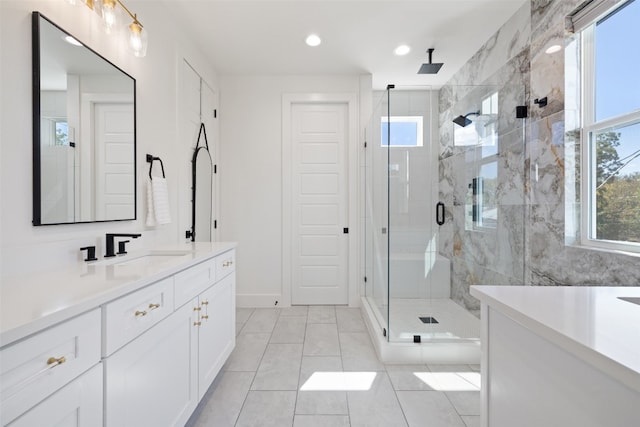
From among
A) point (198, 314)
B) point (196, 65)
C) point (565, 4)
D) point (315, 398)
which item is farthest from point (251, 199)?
point (565, 4)

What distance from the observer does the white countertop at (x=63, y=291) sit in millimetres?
661

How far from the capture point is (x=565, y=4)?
1851mm

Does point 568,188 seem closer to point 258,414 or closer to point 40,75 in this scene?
point 258,414

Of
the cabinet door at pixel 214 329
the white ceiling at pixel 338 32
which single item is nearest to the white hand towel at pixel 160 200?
the cabinet door at pixel 214 329

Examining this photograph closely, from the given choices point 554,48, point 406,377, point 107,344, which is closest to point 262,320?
point 406,377

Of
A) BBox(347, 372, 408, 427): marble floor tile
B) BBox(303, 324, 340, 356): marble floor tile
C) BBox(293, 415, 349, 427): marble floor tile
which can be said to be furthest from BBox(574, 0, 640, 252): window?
BBox(303, 324, 340, 356): marble floor tile

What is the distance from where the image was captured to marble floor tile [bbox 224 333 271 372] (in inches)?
85.5

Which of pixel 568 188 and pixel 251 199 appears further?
pixel 251 199

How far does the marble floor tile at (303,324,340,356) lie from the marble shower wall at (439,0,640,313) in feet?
4.81

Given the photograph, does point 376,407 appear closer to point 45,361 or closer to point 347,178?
point 45,361

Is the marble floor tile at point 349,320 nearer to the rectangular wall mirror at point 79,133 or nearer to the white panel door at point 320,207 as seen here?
the white panel door at point 320,207

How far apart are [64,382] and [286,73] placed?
3.44 m

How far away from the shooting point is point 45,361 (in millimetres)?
702

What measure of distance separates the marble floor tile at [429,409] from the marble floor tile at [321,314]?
1.34 meters
